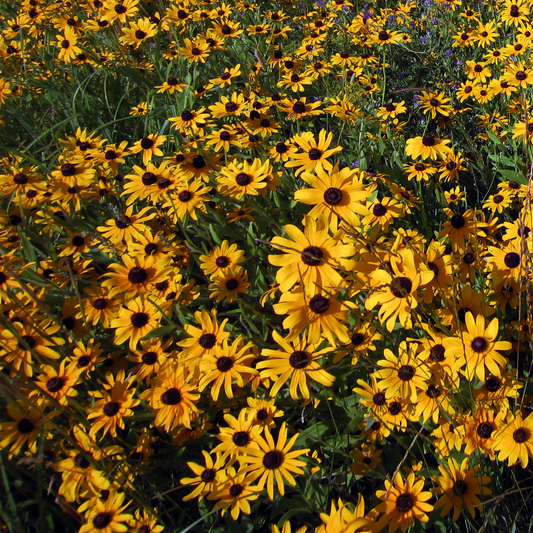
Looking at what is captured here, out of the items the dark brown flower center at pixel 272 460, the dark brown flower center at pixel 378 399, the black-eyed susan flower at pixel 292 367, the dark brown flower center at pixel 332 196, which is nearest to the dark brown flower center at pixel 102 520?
the dark brown flower center at pixel 272 460

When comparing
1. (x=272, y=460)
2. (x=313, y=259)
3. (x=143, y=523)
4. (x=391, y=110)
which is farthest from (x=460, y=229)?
(x=143, y=523)

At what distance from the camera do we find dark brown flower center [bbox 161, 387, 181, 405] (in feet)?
5.22

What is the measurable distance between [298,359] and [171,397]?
50 cm

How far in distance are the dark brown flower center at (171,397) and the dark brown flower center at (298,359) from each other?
17.8 inches

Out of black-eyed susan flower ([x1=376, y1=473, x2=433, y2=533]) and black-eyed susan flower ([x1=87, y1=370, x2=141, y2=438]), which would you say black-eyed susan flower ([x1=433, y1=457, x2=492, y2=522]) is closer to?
black-eyed susan flower ([x1=376, y1=473, x2=433, y2=533])

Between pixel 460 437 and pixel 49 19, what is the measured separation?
505cm

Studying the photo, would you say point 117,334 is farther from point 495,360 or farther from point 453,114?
point 453,114

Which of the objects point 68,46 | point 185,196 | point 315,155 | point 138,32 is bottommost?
point 315,155

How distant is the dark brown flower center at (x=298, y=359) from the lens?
1.50 metres

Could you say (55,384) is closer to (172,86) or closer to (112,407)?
(112,407)

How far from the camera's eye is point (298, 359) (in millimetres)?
1510

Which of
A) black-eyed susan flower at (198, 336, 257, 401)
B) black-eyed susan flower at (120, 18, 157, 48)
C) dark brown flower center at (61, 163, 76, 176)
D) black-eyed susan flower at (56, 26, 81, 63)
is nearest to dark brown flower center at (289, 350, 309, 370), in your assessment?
black-eyed susan flower at (198, 336, 257, 401)

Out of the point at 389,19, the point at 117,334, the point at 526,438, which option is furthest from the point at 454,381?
the point at 389,19

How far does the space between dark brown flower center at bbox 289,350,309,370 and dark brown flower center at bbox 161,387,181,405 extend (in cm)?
45
